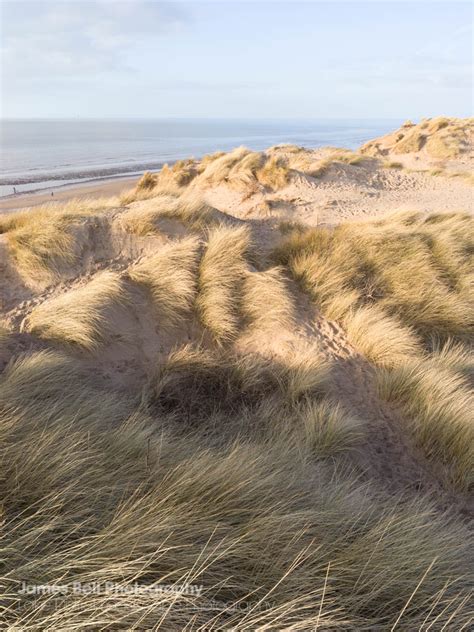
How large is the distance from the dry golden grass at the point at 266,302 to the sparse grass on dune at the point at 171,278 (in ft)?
2.12

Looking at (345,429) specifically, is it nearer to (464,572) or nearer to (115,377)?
(464,572)

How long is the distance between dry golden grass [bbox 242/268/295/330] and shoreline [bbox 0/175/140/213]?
11.8 metres

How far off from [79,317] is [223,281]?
1665 mm

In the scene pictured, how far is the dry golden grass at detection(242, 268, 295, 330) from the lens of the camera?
460 cm

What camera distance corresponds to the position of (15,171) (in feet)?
82.1

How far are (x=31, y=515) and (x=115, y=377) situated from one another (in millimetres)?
2207

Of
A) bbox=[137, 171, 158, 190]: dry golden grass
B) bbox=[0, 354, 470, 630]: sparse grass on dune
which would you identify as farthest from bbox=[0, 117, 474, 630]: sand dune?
bbox=[137, 171, 158, 190]: dry golden grass

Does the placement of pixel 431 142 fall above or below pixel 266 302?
above

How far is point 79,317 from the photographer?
405 cm

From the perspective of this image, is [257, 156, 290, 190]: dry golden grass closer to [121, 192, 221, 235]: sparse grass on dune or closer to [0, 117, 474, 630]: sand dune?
[0, 117, 474, 630]: sand dune

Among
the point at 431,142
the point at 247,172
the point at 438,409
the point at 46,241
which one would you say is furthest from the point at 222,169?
the point at 431,142

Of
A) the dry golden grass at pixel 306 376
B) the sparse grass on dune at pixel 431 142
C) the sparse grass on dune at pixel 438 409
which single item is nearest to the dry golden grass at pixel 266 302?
the dry golden grass at pixel 306 376

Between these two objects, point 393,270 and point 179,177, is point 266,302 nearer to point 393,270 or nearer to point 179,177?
point 393,270

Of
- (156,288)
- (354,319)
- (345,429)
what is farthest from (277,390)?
(156,288)
